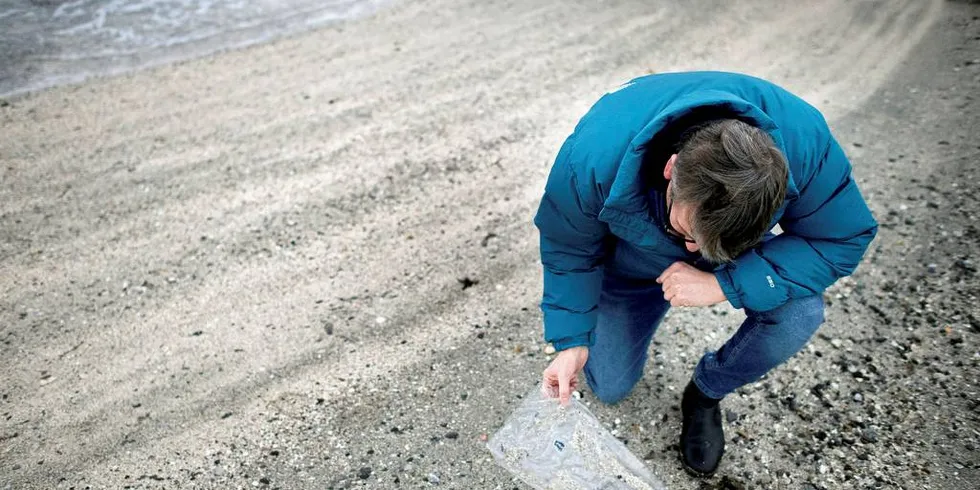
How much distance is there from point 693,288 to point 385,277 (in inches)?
56.5

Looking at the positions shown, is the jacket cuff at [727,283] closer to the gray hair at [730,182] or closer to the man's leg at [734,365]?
the man's leg at [734,365]

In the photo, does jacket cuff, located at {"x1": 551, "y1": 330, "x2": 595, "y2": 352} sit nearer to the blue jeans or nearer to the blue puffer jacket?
the blue puffer jacket

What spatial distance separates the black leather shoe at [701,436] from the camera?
2.16m

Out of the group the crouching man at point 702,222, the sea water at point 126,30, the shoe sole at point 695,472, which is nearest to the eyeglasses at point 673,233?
the crouching man at point 702,222

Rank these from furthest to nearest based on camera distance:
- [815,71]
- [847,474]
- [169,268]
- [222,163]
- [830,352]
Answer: [815,71] → [222,163] → [169,268] → [830,352] → [847,474]

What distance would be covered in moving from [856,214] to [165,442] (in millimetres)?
2183

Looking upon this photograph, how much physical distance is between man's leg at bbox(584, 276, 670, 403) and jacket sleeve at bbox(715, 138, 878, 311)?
38cm

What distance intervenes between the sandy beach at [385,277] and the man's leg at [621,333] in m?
0.13

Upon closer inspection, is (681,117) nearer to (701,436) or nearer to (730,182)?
(730,182)

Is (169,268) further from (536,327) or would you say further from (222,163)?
(536,327)

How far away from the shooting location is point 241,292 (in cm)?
282

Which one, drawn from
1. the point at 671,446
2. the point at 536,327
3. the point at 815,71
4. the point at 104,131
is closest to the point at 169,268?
the point at 104,131

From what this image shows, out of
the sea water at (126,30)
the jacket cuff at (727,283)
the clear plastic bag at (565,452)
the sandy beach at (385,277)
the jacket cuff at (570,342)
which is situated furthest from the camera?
the sea water at (126,30)

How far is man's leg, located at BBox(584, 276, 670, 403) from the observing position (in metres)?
2.19
